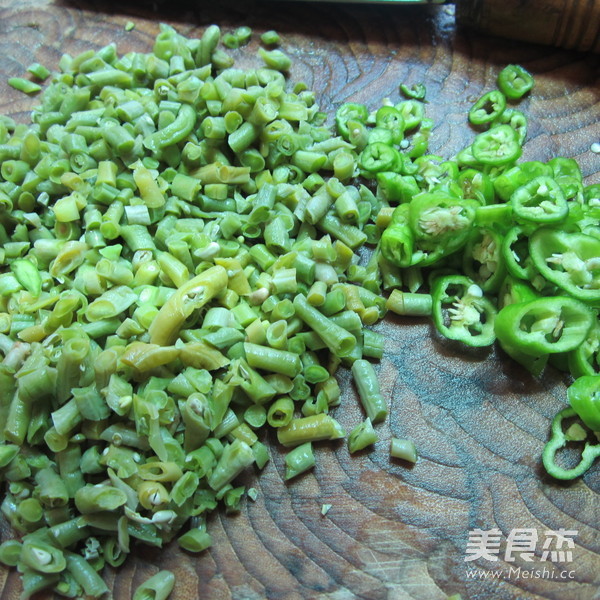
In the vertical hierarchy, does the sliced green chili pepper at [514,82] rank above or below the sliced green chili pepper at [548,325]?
above

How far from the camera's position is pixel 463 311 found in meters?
2.15

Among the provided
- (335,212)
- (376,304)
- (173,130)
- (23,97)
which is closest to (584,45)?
(335,212)

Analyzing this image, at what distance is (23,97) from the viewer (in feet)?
9.30

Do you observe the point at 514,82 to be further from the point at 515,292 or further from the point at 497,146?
the point at 515,292

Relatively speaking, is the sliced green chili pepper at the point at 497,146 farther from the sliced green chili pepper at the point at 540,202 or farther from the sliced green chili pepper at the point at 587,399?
the sliced green chili pepper at the point at 587,399

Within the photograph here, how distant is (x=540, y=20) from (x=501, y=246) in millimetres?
1246

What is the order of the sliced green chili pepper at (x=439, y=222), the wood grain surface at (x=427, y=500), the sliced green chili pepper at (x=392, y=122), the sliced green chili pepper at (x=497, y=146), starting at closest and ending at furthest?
1. the wood grain surface at (x=427, y=500)
2. the sliced green chili pepper at (x=439, y=222)
3. the sliced green chili pepper at (x=497, y=146)
4. the sliced green chili pepper at (x=392, y=122)

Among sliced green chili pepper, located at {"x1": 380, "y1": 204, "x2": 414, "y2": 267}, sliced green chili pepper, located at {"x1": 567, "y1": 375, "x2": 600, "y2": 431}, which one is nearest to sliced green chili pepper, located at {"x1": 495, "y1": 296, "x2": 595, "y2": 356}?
sliced green chili pepper, located at {"x1": 567, "y1": 375, "x2": 600, "y2": 431}

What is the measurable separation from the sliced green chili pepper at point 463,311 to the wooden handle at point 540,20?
1.32 metres

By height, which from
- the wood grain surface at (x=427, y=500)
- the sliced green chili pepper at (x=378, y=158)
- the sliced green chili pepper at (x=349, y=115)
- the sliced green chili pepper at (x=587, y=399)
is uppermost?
the sliced green chili pepper at (x=349, y=115)

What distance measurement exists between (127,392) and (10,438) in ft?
1.28

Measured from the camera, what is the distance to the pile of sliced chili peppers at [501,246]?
1.94 metres

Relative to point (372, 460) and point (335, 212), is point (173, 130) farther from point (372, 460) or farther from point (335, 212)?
point (372, 460)

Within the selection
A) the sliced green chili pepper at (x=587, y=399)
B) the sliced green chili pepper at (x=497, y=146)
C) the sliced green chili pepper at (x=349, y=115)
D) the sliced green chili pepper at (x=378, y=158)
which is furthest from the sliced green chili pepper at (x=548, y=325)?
the sliced green chili pepper at (x=349, y=115)
